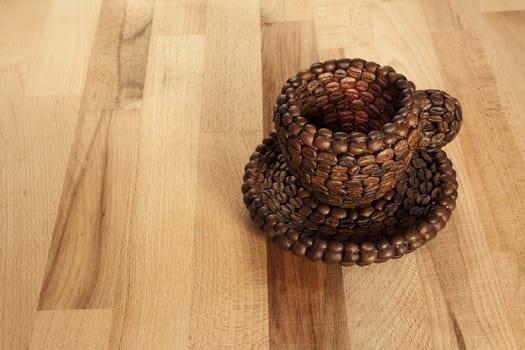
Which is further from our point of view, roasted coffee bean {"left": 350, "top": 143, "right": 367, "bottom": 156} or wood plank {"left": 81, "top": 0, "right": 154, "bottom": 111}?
wood plank {"left": 81, "top": 0, "right": 154, "bottom": 111}

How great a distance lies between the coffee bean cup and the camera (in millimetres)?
639

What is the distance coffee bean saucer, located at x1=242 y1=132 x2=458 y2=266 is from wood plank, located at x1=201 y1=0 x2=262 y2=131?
0.45 feet

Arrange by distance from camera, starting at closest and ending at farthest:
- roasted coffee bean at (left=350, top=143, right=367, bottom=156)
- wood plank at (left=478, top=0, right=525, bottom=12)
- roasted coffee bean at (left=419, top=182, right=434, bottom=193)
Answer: roasted coffee bean at (left=350, top=143, right=367, bottom=156) → roasted coffee bean at (left=419, top=182, right=434, bottom=193) → wood plank at (left=478, top=0, right=525, bottom=12)

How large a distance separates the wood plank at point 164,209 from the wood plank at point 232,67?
0.02 m

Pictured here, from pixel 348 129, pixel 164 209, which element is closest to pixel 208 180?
pixel 164 209

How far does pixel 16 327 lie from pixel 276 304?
0.94ft

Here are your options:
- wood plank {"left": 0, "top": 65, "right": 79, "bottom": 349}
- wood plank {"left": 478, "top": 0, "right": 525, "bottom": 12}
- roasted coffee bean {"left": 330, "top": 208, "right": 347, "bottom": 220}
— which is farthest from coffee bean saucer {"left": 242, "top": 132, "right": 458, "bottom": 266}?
wood plank {"left": 478, "top": 0, "right": 525, "bottom": 12}

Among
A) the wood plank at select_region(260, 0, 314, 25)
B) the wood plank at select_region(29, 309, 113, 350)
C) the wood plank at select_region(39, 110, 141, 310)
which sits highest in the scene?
the wood plank at select_region(260, 0, 314, 25)

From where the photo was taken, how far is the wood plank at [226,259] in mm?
705

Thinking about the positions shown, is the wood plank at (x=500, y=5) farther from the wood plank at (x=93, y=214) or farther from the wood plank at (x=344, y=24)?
the wood plank at (x=93, y=214)

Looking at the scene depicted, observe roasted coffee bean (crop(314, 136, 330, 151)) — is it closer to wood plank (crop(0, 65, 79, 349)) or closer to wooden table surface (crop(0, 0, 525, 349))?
wooden table surface (crop(0, 0, 525, 349))

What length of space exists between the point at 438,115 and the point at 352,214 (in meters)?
0.14

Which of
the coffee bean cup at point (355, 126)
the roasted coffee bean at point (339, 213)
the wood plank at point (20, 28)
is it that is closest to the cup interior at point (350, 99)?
the coffee bean cup at point (355, 126)

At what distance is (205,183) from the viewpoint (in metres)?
0.84
